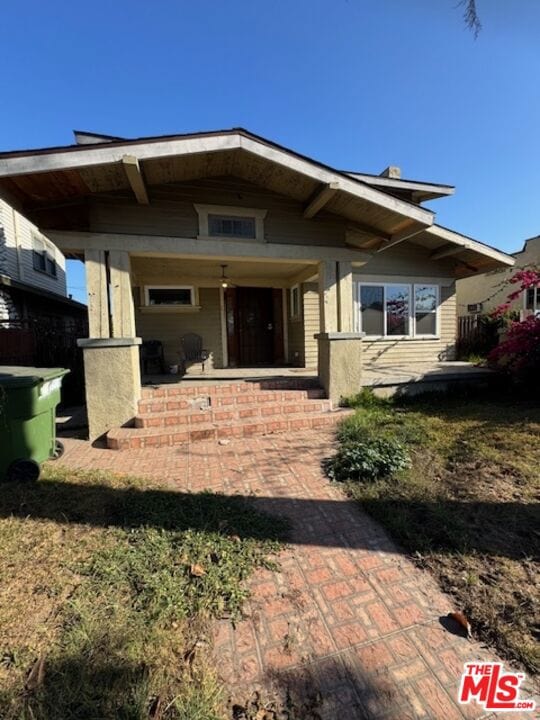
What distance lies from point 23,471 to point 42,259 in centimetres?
1199

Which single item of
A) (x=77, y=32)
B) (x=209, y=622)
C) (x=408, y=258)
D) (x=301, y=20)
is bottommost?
(x=209, y=622)

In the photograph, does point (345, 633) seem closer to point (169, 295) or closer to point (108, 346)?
point (108, 346)

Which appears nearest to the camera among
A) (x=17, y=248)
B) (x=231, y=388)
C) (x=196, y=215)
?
(x=196, y=215)

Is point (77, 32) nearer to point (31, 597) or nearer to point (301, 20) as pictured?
point (301, 20)

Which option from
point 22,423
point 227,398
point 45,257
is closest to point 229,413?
point 227,398

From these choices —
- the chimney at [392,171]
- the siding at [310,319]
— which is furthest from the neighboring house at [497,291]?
the siding at [310,319]

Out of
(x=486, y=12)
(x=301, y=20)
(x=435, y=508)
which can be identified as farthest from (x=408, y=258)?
(x=435, y=508)

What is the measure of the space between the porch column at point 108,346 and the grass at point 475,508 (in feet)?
11.3

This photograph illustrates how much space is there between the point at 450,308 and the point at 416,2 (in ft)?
27.9

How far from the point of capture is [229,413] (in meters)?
5.25

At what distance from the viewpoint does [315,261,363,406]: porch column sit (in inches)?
234

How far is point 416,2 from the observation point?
7.78 feet

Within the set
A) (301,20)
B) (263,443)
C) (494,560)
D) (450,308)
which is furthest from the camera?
(450,308)

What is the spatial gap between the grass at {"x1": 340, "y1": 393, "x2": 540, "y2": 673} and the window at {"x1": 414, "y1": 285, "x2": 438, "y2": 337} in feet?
14.8
